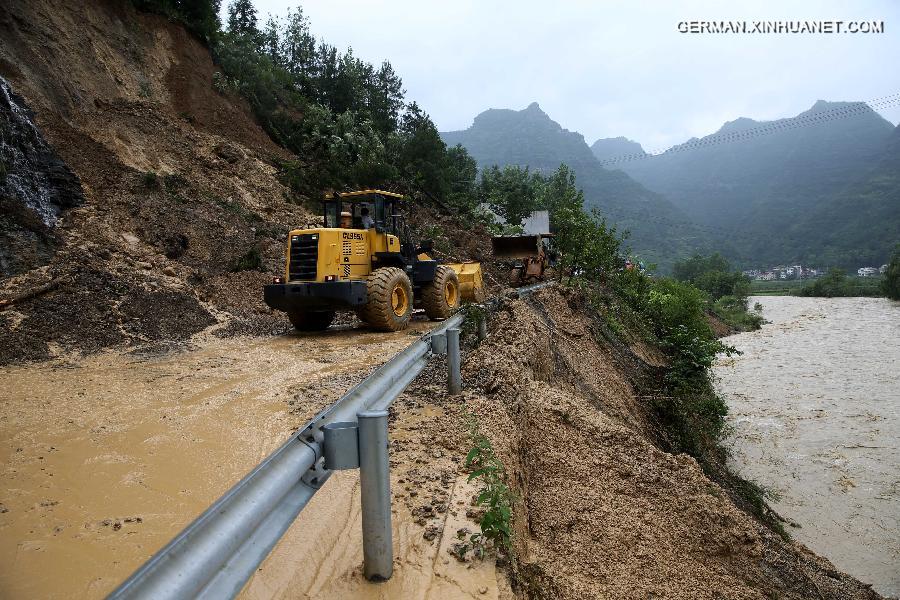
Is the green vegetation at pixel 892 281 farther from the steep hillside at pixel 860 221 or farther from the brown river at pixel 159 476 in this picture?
the brown river at pixel 159 476

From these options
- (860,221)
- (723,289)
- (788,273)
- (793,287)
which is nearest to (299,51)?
(723,289)

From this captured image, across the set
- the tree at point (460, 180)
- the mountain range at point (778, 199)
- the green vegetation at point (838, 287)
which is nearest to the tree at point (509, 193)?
the tree at point (460, 180)

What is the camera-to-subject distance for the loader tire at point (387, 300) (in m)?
8.83

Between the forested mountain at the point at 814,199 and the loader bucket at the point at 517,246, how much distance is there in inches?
3314

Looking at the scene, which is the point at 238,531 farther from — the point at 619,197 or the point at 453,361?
the point at 619,197

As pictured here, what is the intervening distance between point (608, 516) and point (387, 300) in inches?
237

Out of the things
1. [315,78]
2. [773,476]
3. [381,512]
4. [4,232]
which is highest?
[315,78]

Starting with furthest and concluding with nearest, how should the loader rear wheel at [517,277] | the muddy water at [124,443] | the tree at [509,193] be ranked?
the tree at [509,193], the loader rear wheel at [517,277], the muddy water at [124,443]

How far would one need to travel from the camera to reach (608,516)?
135 inches

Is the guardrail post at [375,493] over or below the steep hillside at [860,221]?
below

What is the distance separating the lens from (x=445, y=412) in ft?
13.8

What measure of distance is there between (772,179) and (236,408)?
19257 cm

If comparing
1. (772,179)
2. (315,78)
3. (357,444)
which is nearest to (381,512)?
(357,444)

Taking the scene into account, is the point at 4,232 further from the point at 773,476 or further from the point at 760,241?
the point at 760,241
